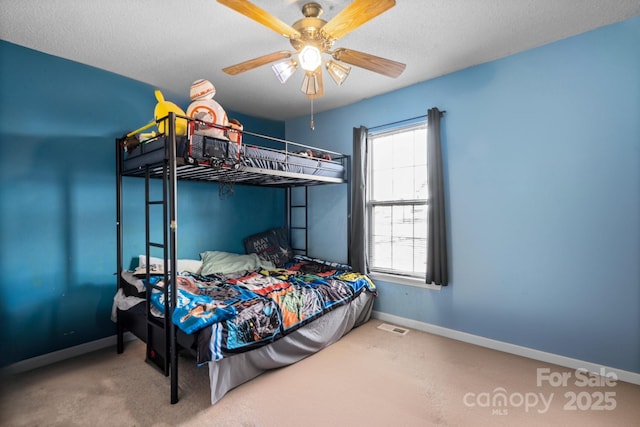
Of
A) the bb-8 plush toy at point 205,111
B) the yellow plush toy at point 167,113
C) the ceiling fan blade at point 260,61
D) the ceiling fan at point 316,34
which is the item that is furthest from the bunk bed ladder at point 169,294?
the ceiling fan at point 316,34

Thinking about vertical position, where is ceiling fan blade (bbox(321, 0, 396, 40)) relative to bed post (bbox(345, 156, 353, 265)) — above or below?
above

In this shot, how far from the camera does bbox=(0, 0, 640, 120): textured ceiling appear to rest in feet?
6.44

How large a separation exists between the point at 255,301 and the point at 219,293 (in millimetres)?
461

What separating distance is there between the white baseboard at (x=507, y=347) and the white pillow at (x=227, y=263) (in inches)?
58.8

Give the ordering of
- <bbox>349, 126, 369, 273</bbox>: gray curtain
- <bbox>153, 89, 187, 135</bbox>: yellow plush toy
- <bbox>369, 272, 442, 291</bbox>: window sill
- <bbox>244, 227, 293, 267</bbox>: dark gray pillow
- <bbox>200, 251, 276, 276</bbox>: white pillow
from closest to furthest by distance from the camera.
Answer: <bbox>153, 89, 187, 135</bbox>: yellow plush toy, <bbox>369, 272, 442, 291</bbox>: window sill, <bbox>200, 251, 276, 276</bbox>: white pillow, <bbox>349, 126, 369, 273</bbox>: gray curtain, <bbox>244, 227, 293, 267</bbox>: dark gray pillow

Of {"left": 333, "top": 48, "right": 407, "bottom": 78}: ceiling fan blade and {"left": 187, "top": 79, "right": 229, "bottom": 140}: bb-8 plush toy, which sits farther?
{"left": 187, "top": 79, "right": 229, "bottom": 140}: bb-8 plush toy

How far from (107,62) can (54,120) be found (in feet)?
2.15

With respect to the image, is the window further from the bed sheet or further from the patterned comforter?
the bed sheet

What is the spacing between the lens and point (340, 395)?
81.3 inches

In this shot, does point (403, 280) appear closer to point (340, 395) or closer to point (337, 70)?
point (340, 395)

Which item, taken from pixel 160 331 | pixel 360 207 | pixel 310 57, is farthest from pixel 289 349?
pixel 310 57

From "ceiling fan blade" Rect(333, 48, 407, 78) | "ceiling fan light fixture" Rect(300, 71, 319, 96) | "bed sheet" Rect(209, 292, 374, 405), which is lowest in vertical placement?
"bed sheet" Rect(209, 292, 374, 405)

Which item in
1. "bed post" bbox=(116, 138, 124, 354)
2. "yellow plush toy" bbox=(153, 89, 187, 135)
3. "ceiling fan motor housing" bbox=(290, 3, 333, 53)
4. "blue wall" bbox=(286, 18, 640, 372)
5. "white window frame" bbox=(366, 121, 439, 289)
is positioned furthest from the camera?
"white window frame" bbox=(366, 121, 439, 289)

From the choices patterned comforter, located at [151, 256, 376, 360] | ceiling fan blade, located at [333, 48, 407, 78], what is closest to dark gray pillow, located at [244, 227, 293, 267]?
patterned comforter, located at [151, 256, 376, 360]
